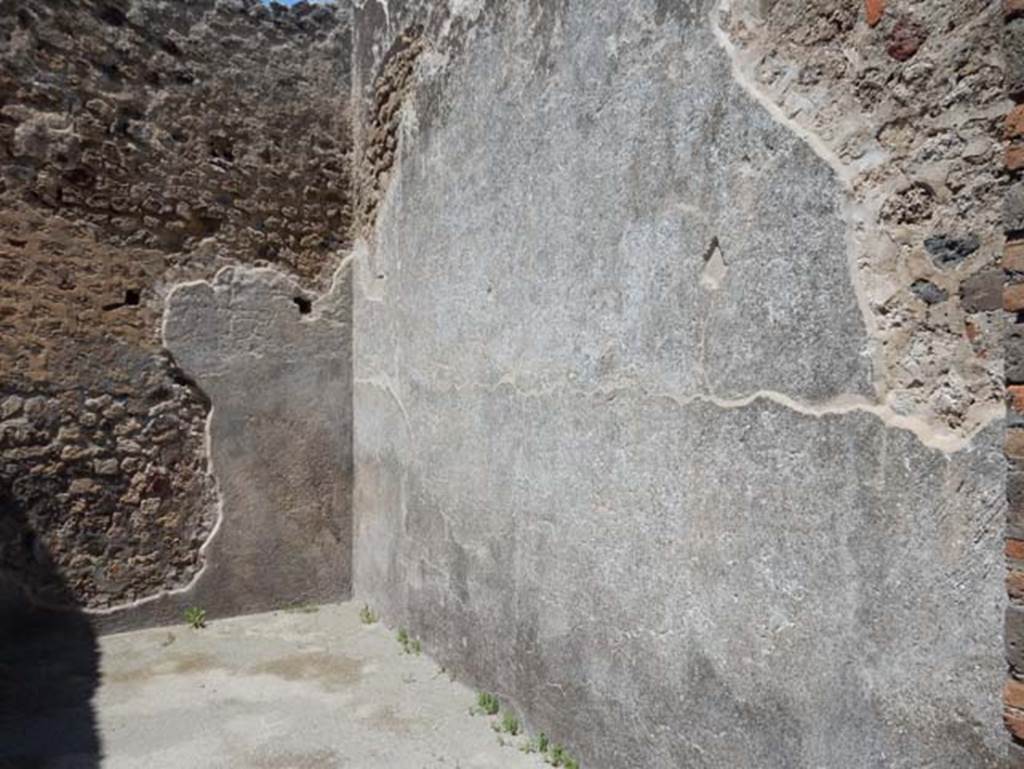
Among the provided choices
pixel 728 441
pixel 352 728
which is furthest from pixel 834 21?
pixel 352 728

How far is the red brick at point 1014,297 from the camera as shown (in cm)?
141

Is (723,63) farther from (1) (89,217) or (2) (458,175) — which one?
(1) (89,217)

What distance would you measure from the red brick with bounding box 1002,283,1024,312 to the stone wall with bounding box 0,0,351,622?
3.68m

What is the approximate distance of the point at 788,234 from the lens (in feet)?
6.45

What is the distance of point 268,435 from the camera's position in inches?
179

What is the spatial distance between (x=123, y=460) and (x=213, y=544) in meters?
0.58

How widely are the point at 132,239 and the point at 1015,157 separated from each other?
3814mm

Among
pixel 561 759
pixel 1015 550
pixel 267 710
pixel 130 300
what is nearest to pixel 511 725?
pixel 561 759

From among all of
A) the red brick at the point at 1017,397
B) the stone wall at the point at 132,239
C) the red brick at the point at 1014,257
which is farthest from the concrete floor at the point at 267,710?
the red brick at the point at 1014,257

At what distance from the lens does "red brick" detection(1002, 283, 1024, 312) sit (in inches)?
55.5

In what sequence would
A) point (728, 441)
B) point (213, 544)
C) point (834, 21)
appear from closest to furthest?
point (834, 21) → point (728, 441) → point (213, 544)

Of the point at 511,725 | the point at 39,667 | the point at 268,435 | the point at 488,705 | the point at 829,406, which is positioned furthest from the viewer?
the point at 268,435

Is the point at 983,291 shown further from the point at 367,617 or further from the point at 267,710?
the point at 367,617

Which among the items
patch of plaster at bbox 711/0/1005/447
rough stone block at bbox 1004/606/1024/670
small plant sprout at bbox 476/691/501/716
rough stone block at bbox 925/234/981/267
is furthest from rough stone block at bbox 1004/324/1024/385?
small plant sprout at bbox 476/691/501/716
